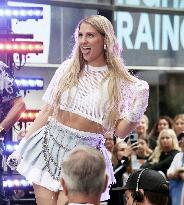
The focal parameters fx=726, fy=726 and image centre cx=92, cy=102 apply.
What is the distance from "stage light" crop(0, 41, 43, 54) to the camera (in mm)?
6938

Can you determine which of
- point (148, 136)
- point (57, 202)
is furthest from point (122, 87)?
point (148, 136)

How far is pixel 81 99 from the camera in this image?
4000 mm

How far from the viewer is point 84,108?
3977mm

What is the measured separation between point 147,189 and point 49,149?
0.85 meters

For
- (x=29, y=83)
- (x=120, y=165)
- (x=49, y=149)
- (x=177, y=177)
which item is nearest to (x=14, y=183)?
(x=29, y=83)

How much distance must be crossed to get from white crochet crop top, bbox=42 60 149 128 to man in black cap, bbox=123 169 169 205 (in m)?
0.58

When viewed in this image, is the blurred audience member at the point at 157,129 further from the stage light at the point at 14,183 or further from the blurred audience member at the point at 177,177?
the stage light at the point at 14,183

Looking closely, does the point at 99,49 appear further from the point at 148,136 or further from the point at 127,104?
the point at 148,136

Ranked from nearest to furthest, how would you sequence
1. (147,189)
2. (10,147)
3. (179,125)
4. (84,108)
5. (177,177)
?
(147,189) → (84,108) → (10,147) → (177,177) → (179,125)

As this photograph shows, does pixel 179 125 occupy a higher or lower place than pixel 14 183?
higher

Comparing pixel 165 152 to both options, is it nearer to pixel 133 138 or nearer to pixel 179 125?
pixel 133 138

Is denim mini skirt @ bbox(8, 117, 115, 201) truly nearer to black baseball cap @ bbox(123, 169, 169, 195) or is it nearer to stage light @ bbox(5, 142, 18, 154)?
black baseball cap @ bbox(123, 169, 169, 195)

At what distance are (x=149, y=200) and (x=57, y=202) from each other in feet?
2.58

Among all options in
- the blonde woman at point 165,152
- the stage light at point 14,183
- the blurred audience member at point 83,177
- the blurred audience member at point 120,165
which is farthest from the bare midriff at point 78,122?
the blonde woman at point 165,152
